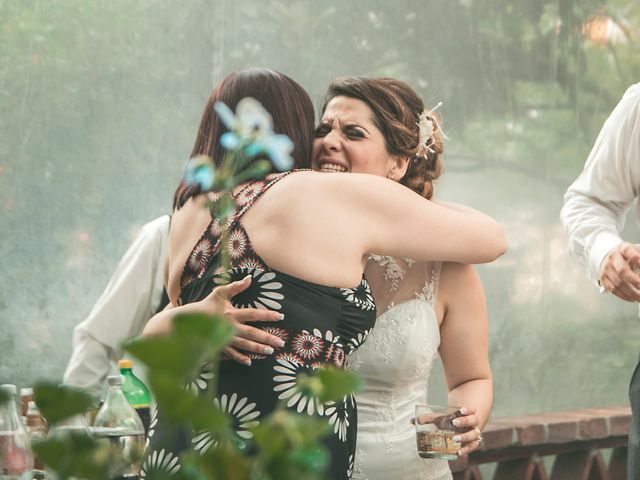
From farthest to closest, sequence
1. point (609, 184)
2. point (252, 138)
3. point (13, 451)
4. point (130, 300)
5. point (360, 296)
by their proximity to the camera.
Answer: point (130, 300) < point (609, 184) < point (360, 296) < point (13, 451) < point (252, 138)

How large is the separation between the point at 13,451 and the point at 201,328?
Answer: 1.14m

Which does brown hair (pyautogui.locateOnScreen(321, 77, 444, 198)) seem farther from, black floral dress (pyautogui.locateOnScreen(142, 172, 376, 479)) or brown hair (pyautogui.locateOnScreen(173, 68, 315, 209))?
black floral dress (pyautogui.locateOnScreen(142, 172, 376, 479))

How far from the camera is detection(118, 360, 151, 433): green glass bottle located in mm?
2018

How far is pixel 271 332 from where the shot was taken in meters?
1.59

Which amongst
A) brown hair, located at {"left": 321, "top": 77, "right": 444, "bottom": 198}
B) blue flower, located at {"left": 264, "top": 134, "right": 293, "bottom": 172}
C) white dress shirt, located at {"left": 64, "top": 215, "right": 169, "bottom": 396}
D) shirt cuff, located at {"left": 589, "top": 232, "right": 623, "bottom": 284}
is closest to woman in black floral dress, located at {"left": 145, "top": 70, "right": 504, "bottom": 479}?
brown hair, located at {"left": 321, "top": 77, "right": 444, "bottom": 198}

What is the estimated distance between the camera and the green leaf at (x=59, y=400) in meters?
0.42

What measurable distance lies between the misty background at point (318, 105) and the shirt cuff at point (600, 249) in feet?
7.13

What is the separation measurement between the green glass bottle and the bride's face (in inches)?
22.2

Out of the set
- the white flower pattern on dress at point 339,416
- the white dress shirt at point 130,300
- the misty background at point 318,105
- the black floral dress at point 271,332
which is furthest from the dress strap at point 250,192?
the misty background at point 318,105

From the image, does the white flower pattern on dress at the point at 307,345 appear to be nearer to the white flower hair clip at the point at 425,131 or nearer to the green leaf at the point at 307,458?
the white flower hair clip at the point at 425,131

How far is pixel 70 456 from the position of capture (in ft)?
1.33

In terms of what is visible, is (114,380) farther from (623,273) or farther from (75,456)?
(75,456)

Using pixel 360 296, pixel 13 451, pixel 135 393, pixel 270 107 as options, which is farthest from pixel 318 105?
pixel 13 451

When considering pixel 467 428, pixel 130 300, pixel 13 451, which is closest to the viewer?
pixel 13 451
